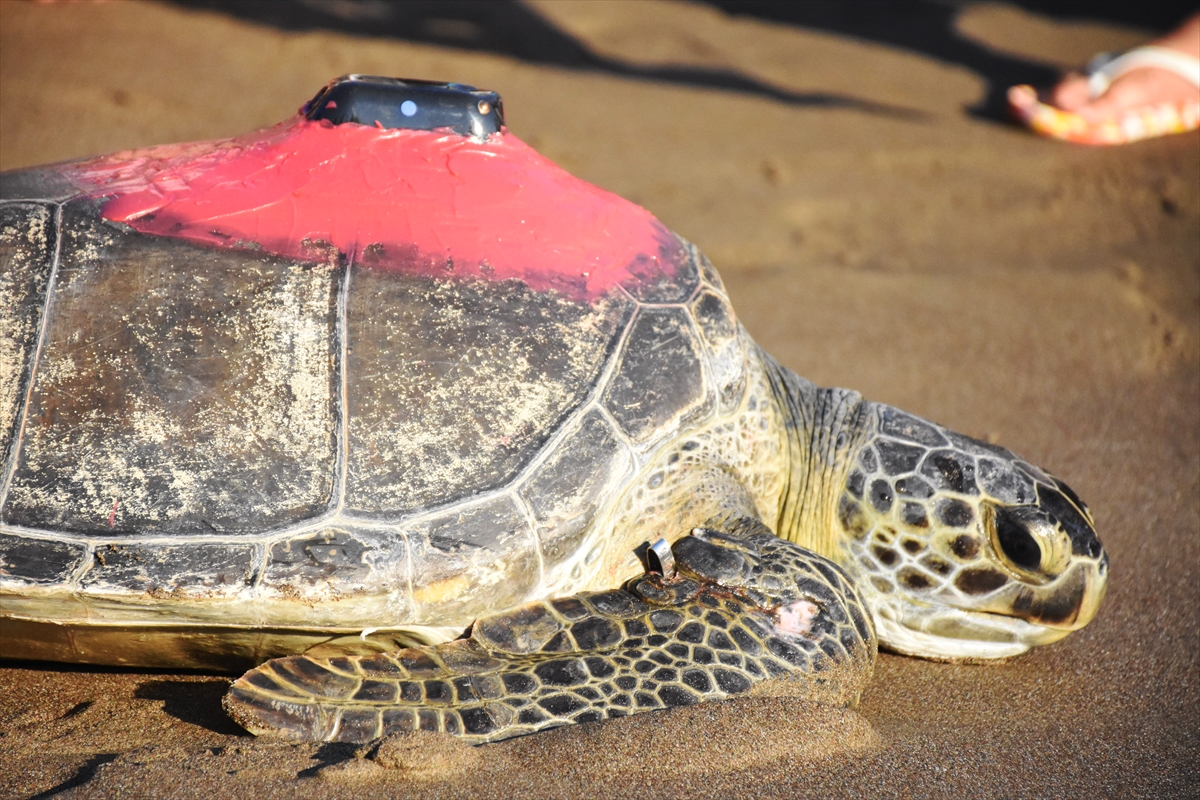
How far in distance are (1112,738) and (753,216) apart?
277cm

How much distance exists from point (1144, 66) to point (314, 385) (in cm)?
512

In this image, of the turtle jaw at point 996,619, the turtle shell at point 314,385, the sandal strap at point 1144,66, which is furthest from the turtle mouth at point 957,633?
the sandal strap at point 1144,66

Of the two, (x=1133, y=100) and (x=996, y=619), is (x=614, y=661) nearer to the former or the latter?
(x=996, y=619)

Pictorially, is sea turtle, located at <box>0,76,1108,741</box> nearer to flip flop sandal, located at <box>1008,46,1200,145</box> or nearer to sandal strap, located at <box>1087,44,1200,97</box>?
flip flop sandal, located at <box>1008,46,1200,145</box>

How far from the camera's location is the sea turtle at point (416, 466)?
4.95 feet

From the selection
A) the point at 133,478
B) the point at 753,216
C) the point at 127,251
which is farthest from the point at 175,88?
the point at 133,478

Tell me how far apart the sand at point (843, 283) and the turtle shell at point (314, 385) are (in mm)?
291

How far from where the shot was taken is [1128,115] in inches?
188

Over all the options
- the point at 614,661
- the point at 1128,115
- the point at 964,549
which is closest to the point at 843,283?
the point at 964,549

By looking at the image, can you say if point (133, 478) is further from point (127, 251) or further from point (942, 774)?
point (942, 774)

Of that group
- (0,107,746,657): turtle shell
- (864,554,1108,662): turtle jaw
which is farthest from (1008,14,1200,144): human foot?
(0,107,746,657): turtle shell

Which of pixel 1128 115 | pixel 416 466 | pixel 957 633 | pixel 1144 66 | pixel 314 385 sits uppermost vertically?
pixel 1144 66

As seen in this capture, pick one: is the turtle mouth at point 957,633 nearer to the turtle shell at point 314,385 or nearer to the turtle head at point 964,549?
the turtle head at point 964,549

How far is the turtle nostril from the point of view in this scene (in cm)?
190
